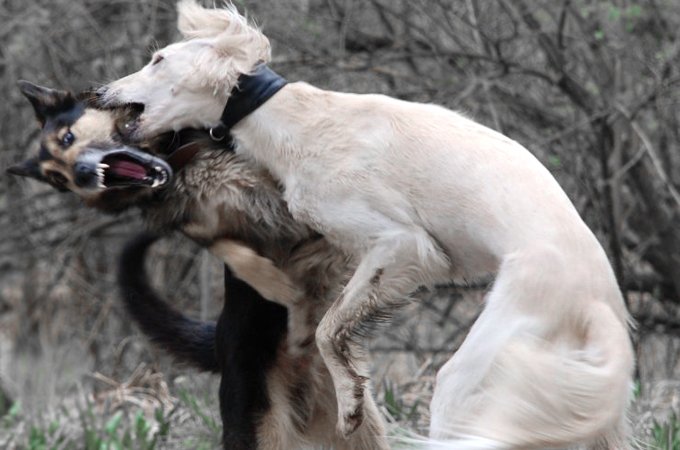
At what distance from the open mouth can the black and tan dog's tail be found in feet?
2.08

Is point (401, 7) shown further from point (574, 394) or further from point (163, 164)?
point (574, 394)

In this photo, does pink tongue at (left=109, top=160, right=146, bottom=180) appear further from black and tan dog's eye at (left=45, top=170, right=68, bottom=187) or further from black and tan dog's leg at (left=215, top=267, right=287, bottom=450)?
black and tan dog's leg at (left=215, top=267, right=287, bottom=450)

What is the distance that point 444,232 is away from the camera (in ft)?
14.2

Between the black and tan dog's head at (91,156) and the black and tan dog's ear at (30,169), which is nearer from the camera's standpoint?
the black and tan dog's head at (91,156)

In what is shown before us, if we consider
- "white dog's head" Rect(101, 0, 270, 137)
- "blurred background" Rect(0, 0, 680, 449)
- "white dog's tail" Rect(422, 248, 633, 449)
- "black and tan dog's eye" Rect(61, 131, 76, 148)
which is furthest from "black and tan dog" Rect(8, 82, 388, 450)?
"blurred background" Rect(0, 0, 680, 449)

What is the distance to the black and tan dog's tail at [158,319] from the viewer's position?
5762 millimetres

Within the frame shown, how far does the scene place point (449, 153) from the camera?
14.3 feet

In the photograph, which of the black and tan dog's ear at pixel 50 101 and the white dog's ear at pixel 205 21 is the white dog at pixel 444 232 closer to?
the white dog's ear at pixel 205 21

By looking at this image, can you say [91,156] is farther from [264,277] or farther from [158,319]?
[158,319]

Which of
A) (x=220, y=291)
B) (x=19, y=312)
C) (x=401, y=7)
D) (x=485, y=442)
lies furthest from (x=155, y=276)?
(x=485, y=442)

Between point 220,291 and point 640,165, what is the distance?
11.6ft

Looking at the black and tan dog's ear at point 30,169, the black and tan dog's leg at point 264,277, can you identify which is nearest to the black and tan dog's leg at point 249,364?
the black and tan dog's leg at point 264,277

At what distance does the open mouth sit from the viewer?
502 centimetres

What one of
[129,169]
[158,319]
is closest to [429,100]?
[158,319]
